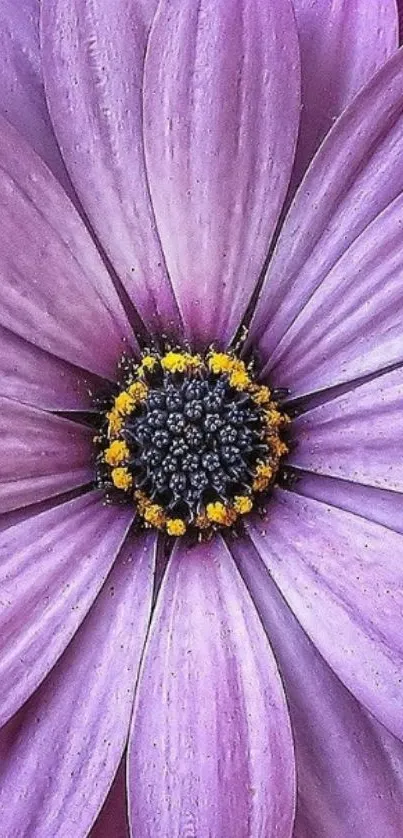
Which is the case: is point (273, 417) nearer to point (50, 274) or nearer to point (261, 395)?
point (261, 395)

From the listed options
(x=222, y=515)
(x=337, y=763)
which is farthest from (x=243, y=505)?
(x=337, y=763)

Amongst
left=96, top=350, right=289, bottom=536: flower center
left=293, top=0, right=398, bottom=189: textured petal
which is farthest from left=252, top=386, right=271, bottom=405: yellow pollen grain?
left=293, top=0, right=398, bottom=189: textured petal

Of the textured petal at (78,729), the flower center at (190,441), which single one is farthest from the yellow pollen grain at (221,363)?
the textured petal at (78,729)

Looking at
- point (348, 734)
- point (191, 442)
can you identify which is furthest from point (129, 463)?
point (348, 734)

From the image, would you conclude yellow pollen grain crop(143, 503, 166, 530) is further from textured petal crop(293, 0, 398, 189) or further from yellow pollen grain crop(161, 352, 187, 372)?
textured petal crop(293, 0, 398, 189)

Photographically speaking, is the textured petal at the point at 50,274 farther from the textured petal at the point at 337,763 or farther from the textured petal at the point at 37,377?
the textured petal at the point at 337,763

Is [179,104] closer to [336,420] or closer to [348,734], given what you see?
[336,420]
